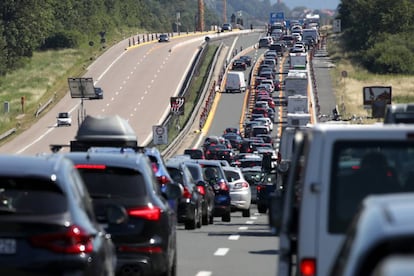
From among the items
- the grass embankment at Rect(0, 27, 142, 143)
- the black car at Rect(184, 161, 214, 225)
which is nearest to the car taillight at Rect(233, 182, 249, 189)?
the black car at Rect(184, 161, 214, 225)

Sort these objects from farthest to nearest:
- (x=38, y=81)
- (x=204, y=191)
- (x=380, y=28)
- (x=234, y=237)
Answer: (x=380, y=28) → (x=38, y=81) → (x=204, y=191) → (x=234, y=237)

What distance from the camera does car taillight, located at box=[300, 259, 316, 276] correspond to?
9.06m

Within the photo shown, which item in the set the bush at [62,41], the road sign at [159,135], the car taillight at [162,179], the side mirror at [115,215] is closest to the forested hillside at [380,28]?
the bush at [62,41]

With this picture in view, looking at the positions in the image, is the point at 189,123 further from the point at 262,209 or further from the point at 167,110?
the point at 262,209

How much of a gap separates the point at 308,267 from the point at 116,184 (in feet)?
19.0

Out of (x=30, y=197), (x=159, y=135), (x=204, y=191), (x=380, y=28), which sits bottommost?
(x=380, y=28)

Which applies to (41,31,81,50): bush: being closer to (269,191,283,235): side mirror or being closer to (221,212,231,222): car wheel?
(221,212,231,222): car wheel

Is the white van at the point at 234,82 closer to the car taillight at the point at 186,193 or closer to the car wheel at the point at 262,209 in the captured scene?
the car wheel at the point at 262,209

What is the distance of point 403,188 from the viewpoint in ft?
32.1

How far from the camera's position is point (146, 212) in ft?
47.7

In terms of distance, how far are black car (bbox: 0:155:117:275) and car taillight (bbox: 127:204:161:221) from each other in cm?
362

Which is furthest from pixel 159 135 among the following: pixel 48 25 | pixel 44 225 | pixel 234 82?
pixel 48 25

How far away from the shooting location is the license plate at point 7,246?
400 inches

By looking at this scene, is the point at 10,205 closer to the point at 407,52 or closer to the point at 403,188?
the point at 403,188
